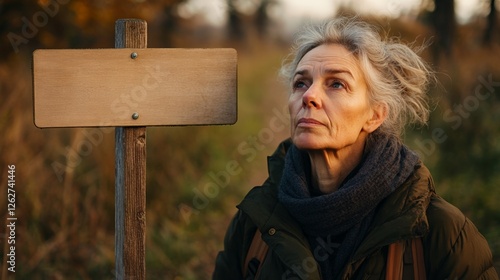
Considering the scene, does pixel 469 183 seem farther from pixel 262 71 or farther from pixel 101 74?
pixel 262 71

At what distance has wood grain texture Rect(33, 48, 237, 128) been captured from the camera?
3004 mm

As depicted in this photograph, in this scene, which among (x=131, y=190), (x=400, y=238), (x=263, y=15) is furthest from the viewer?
(x=263, y=15)

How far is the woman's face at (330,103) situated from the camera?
3180mm

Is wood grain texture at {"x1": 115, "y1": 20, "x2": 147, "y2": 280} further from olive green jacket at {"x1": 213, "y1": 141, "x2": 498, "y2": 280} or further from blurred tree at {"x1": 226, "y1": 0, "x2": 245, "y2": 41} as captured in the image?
blurred tree at {"x1": 226, "y1": 0, "x2": 245, "y2": 41}

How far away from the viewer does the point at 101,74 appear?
3.05 metres

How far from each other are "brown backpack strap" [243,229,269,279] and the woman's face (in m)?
0.45

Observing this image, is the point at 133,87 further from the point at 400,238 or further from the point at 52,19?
the point at 52,19

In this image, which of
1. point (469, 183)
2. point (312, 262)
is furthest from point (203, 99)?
point (469, 183)

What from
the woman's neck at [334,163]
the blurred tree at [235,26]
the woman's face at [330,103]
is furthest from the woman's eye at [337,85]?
the blurred tree at [235,26]

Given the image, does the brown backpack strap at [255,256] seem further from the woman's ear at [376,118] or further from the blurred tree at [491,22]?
the blurred tree at [491,22]

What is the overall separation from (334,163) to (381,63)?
0.48 meters

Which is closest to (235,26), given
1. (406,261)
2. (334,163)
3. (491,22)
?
(491,22)

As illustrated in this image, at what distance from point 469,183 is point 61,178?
3.75 meters

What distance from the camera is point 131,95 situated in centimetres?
308
